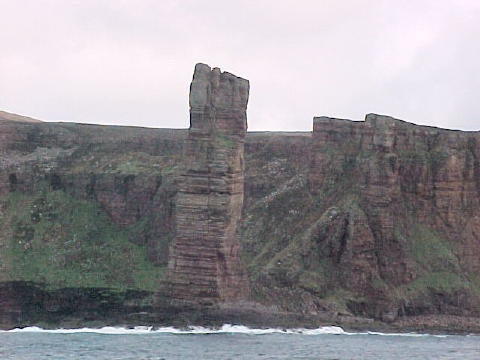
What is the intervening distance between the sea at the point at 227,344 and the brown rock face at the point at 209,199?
4460mm

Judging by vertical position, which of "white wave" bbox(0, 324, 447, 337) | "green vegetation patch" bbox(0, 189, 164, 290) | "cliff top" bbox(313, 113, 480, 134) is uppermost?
"cliff top" bbox(313, 113, 480, 134)

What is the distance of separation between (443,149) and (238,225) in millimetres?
21199

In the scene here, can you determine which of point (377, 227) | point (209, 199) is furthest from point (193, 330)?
point (377, 227)

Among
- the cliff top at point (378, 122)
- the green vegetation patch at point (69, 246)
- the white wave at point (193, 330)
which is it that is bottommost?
the white wave at point (193, 330)

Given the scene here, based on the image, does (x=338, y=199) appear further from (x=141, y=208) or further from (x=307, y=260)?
(x=141, y=208)

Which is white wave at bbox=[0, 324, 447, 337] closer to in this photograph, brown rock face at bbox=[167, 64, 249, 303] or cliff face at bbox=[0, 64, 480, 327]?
cliff face at bbox=[0, 64, 480, 327]

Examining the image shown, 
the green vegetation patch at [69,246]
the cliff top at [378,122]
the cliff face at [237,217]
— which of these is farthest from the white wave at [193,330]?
the cliff top at [378,122]

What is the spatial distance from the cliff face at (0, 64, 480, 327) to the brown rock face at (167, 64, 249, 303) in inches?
4.7

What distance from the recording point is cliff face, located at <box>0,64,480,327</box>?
400 ft

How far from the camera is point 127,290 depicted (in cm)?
12681

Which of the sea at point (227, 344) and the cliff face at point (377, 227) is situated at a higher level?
the cliff face at point (377, 227)

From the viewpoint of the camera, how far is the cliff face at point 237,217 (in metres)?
122

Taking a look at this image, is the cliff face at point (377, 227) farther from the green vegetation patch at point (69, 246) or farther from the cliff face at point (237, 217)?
the green vegetation patch at point (69, 246)

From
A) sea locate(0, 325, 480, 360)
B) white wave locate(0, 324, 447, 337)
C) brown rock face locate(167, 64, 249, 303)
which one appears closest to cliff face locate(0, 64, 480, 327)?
brown rock face locate(167, 64, 249, 303)
